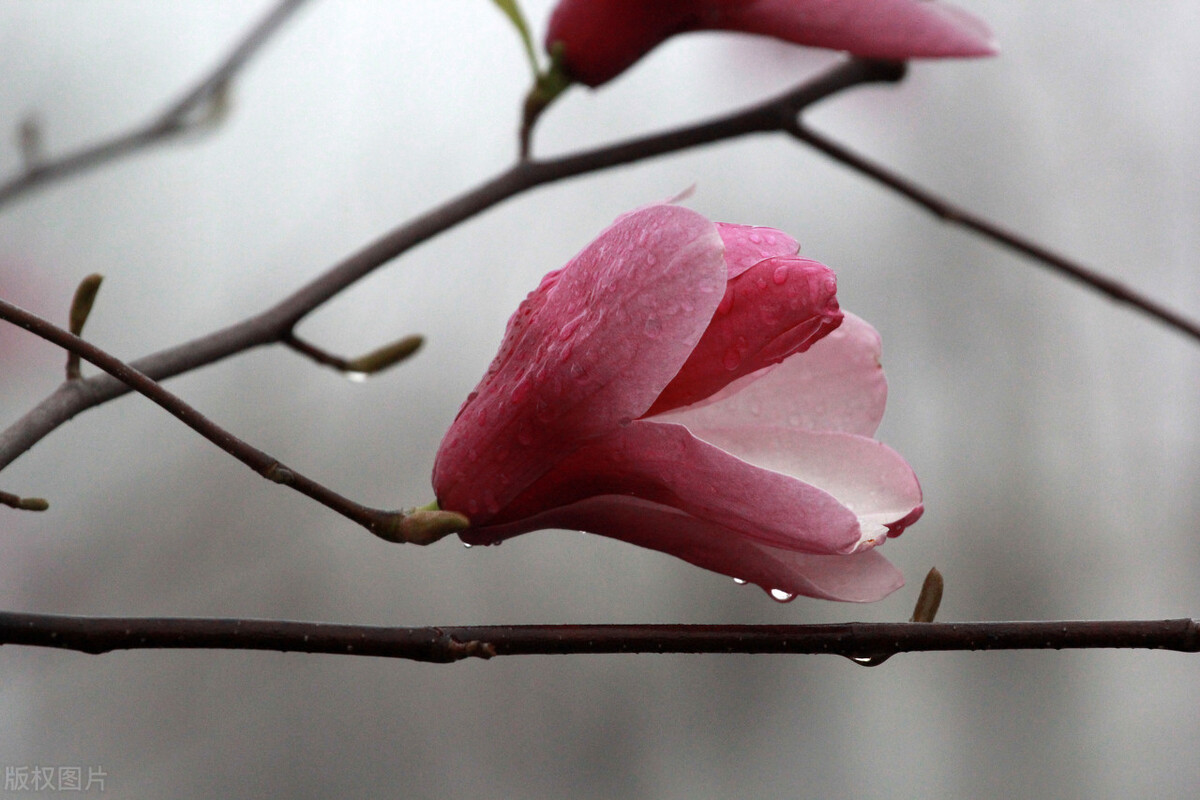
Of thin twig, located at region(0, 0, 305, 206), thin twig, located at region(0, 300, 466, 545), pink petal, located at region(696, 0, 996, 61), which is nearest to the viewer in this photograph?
thin twig, located at region(0, 300, 466, 545)

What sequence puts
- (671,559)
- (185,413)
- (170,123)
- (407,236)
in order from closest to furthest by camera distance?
1. (185,413)
2. (407,236)
3. (170,123)
4. (671,559)

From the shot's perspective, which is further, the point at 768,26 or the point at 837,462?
the point at 768,26

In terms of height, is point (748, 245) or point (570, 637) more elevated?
point (748, 245)

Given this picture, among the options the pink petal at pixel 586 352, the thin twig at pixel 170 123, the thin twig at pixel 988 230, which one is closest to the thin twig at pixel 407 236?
the thin twig at pixel 988 230

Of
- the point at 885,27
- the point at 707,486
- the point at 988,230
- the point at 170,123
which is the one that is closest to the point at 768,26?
the point at 885,27

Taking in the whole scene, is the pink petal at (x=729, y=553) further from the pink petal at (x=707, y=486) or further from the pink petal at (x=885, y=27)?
the pink petal at (x=885, y=27)

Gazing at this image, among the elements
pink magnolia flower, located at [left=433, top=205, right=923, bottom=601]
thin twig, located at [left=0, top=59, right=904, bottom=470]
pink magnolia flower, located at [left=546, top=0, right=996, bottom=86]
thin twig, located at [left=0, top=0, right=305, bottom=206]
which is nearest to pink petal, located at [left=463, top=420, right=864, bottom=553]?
pink magnolia flower, located at [left=433, top=205, right=923, bottom=601]

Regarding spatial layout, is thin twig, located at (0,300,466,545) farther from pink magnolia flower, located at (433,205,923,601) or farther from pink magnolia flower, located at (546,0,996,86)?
pink magnolia flower, located at (546,0,996,86)

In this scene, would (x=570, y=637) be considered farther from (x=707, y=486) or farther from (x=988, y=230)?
(x=988, y=230)
